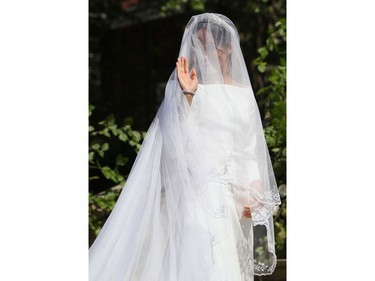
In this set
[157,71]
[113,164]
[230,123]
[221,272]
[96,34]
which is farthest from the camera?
[157,71]

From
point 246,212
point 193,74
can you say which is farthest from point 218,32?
point 246,212

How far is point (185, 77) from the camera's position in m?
3.25

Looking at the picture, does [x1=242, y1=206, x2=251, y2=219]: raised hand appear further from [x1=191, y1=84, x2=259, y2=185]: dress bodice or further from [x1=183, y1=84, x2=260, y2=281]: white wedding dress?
[x1=191, y1=84, x2=259, y2=185]: dress bodice

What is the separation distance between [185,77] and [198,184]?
51 centimetres

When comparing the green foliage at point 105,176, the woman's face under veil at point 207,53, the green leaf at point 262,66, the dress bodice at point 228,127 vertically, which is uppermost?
the woman's face under veil at point 207,53

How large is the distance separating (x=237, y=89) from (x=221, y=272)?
2.92 ft

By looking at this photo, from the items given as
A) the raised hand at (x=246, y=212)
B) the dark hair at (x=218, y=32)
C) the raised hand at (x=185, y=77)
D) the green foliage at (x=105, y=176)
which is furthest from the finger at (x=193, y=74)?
the green foliage at (x=105, y=176)

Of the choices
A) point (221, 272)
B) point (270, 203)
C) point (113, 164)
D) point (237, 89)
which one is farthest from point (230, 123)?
point (113, 164)

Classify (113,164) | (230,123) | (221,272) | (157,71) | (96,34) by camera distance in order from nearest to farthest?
(221,272) → (230,123) → (113,164) → (96,34) → (157,71)

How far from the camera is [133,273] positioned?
10.5 ft

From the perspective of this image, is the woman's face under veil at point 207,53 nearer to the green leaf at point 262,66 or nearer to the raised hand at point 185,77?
the raised hand at point 185,77

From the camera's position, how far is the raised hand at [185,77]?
3236mm
